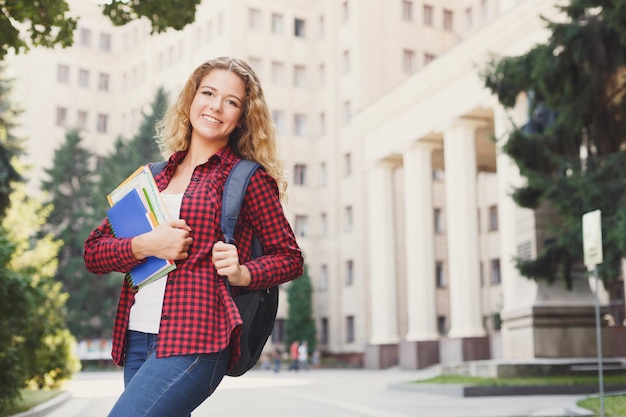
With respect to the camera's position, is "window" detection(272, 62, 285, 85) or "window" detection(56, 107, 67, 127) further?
"window" detection(56, 107, 67, 127)

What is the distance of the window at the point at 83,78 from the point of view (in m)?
71.3

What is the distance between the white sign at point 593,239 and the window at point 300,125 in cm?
4917

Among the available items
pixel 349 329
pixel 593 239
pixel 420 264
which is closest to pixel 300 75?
pixel 349 329

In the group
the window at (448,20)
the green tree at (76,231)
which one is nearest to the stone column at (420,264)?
the window at (448,20)

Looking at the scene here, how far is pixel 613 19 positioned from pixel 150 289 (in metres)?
12.6

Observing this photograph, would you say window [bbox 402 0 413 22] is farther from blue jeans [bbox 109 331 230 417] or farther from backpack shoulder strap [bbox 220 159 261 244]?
blue jeans [bbox 109 331 230 417]

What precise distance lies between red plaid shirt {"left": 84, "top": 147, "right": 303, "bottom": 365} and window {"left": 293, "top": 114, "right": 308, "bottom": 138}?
185 feet

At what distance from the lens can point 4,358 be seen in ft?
40.0

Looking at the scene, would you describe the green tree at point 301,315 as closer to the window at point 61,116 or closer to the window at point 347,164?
the window at point 347,164

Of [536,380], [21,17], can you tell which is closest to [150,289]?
[21,17]

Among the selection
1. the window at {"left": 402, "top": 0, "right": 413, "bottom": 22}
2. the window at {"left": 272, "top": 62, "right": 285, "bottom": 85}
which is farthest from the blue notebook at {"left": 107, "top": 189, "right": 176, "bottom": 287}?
the window at {"left": 272, "top": 62, "right": 285, "bottom": 85}

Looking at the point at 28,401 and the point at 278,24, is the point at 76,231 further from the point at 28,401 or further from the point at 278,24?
the point at 28,401

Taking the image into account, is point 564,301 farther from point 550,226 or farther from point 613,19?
point 613,19

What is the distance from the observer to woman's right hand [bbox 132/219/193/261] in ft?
9.92
